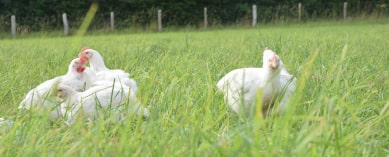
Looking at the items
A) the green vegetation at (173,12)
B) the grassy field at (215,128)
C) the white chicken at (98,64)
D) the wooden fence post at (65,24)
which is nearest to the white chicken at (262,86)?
the grassy field at (215,128)

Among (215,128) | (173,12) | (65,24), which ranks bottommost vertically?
(215,128)

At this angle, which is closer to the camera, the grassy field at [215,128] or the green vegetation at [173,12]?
the grassy field at [215,128]

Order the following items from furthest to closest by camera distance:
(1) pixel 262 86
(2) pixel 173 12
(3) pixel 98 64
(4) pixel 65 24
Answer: (2) pixel 173 12, (4) pixel 65 24, (3) pixel 98 64, (1) pixel 262 86

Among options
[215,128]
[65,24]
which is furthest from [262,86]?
[65,24]

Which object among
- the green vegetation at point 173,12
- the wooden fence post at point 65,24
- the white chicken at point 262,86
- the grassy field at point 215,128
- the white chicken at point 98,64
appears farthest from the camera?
the green vegetation at point 173,12

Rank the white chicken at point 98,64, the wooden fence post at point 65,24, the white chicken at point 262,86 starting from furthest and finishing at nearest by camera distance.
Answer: the wooden fence post at point 65,24
the white chicken at point 98,64
the white chicken at point 262,86

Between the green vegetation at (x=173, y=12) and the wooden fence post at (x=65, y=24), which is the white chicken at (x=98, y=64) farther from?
the wooden fence post at (x=65, y=24)

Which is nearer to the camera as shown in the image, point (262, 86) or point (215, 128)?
point (215, 128)

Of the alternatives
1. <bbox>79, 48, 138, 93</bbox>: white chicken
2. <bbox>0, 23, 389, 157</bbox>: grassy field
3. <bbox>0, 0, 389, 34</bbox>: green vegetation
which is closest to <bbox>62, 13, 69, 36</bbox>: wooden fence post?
<bbox>0, 0, 389, 34</bbox>: green vegetation

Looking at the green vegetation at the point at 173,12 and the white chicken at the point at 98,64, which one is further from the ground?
the green vegetation at the point at 173,12

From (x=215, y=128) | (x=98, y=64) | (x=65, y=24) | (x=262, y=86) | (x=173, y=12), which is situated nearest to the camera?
(x=215, y=128)

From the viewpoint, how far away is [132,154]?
138 cm

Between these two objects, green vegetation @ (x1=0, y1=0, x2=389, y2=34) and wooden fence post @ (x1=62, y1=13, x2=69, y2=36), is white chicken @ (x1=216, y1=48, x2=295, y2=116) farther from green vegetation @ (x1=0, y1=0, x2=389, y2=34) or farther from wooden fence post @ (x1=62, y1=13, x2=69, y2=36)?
wooden fence post @ (x1=62, y1=13, x2=69, y2=36)

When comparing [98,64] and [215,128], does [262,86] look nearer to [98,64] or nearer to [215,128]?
[215,128]
